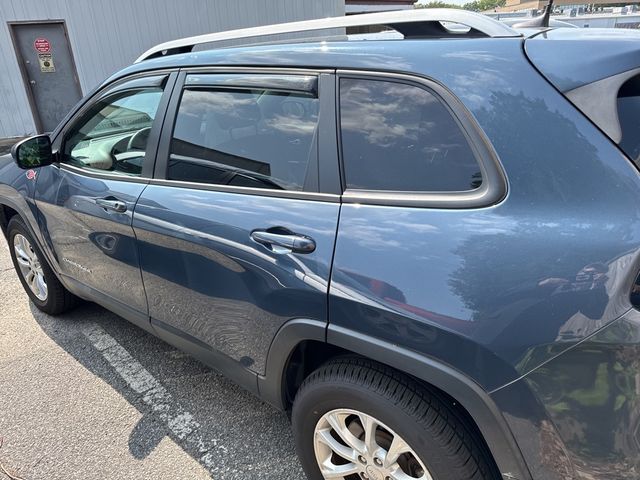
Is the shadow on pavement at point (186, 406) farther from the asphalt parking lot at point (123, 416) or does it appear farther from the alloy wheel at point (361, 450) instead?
the alloy wheel at point (361, 450)

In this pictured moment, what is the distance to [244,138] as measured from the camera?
83.6 inches

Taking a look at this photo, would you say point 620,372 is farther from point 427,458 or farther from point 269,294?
point 269,294

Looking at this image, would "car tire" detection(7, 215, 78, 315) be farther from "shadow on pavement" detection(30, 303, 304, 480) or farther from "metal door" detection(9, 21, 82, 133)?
"metal door" detection(9, 21, 82, 133)

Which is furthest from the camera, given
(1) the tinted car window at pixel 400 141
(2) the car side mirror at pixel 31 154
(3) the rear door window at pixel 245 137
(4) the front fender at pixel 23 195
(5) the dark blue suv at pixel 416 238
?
(4) the front fender at pixel 23 195

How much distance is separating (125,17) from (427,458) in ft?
36.1

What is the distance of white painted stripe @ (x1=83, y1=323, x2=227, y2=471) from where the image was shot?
240 cm

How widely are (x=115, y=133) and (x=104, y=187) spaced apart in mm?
498

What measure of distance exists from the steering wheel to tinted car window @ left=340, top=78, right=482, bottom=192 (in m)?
1.26

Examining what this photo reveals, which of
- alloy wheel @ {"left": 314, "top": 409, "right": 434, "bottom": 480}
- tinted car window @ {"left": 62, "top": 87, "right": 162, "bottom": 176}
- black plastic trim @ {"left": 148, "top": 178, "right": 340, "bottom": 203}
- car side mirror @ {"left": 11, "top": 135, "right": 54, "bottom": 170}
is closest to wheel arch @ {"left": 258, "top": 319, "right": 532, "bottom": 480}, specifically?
alloy wheel @ {"left": 314, "top": 409, "right": 434, "bottom": 480}

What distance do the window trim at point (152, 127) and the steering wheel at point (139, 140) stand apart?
7 centimetres

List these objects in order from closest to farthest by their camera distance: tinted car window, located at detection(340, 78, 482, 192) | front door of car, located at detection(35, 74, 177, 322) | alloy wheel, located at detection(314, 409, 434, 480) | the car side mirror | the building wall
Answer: tinted car window, located at detection(340, 78, 482, 192), alloy wheel, located at detection(314, 409, 434, 480), front door of car, located at detection(35, 74, 177, 322), the car side mirror, the building wall

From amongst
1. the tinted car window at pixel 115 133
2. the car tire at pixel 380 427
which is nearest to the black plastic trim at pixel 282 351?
the car tire at pixel 380 427

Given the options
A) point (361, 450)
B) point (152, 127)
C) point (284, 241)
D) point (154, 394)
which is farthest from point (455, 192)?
point (154, 394)

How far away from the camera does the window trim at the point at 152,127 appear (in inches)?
94.9
